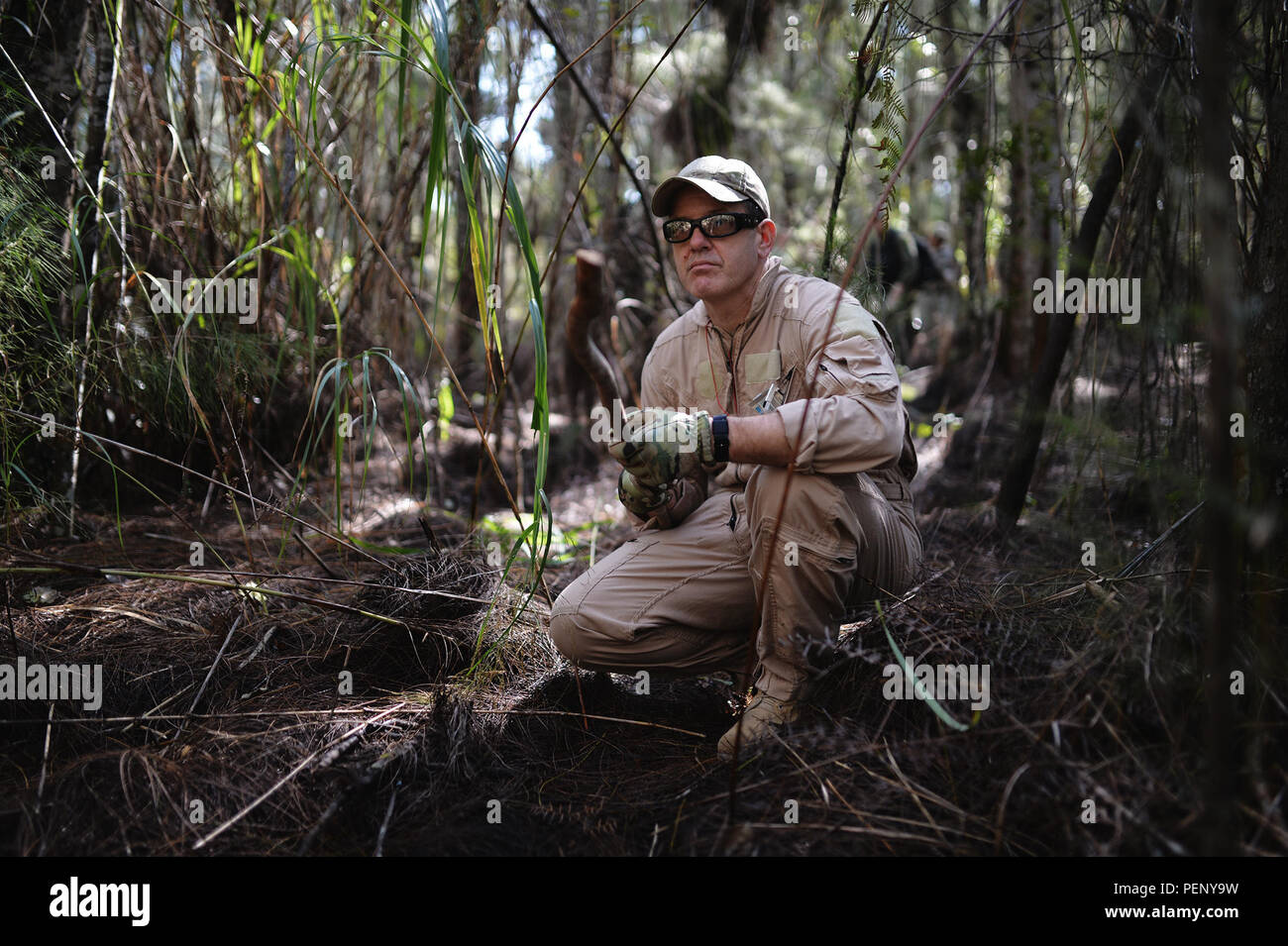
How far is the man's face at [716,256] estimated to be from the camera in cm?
239

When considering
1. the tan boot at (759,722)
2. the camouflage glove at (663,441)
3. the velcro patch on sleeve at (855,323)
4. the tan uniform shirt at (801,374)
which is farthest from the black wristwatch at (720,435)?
the tan boot at (759,722)

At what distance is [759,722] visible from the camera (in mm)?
2049

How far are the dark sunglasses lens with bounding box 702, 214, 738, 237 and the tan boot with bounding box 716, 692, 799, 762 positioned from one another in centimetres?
122

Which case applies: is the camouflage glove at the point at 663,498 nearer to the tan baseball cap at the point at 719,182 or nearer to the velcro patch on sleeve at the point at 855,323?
the velcro patch on sleeve at the point at 855,323

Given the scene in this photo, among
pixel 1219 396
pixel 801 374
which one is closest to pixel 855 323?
pixel 801 374

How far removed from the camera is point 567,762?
2.07 m

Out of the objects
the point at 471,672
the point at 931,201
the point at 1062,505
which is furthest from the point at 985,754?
the point at 931,201

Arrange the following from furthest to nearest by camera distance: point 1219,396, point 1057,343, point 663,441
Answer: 1. point 1057,343
2. point 663,441
3. point 1219,396

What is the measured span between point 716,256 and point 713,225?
8cm

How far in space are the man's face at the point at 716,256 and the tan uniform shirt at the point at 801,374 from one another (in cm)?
6

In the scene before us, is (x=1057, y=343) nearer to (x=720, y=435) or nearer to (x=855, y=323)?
(x=855, y=323)

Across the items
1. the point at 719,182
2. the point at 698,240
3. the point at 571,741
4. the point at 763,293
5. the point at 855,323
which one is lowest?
the point at 571,741

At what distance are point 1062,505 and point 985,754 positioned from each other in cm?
201
